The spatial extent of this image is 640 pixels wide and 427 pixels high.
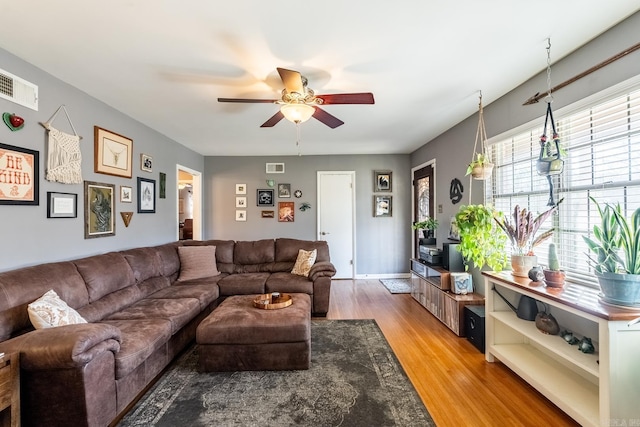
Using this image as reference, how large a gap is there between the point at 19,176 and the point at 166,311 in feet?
4.98

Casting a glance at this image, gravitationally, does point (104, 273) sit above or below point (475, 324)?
above

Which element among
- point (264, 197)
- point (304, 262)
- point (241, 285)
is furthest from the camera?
point (264, 197)

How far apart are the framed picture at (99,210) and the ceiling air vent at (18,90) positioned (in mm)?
784

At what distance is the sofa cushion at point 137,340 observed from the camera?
5.79 feet

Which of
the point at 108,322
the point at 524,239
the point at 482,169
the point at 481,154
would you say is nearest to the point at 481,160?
the point at 482,169

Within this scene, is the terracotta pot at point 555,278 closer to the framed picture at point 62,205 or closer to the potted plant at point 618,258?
the potted plant at point 618,258

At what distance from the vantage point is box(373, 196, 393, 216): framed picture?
552 cm

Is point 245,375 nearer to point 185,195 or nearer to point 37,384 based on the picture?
point 37,384

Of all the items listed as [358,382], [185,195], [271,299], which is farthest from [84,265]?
[185,195]

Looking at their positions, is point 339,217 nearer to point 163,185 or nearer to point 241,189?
point 241,189

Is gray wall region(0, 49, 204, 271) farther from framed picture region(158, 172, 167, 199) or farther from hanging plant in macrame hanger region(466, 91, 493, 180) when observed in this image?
hanging plant in macrame hanger region(466, 91, 493, 180)

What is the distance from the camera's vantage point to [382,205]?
5531mm

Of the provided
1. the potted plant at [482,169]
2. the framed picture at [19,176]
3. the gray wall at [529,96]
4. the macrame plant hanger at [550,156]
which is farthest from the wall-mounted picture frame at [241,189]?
the macrame plant hanger at [550,156]

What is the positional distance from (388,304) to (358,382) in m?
1.96
